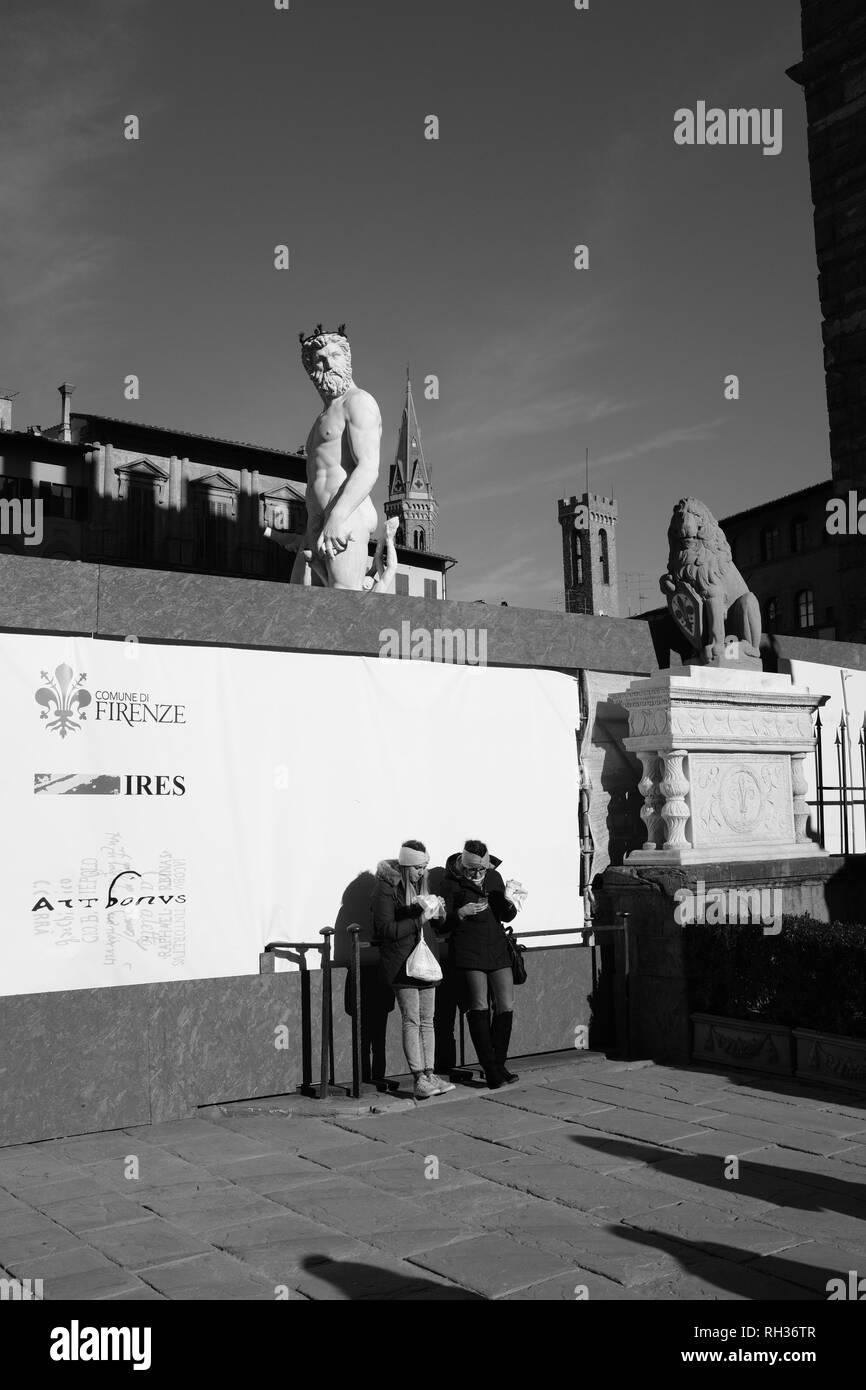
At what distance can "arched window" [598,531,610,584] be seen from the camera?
351 feet

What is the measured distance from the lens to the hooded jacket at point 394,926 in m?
8.16

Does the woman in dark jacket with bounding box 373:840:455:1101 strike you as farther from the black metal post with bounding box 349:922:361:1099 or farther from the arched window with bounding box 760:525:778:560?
the arched window with bounding box 760:525:778:560

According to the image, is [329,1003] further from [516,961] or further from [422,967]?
[516,961]

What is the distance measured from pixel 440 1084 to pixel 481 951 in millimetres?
912

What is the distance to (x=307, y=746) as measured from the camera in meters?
8.63

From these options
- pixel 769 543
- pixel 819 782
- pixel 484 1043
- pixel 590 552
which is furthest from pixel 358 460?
pixel 590 552

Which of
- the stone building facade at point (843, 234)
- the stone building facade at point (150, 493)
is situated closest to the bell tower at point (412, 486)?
the stone building facade at point (150, 493)

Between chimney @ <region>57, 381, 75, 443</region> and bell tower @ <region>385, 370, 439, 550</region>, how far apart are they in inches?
2135

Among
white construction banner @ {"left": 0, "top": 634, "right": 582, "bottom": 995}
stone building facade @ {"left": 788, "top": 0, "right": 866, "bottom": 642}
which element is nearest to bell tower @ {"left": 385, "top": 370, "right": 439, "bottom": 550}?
stone building facade @ {"left": 788, "top": 0, "right": 866, "bottom": 642}

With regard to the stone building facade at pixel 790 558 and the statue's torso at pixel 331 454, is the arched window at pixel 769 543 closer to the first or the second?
the stone building facade at pixel 790 558

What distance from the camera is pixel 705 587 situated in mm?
10977
